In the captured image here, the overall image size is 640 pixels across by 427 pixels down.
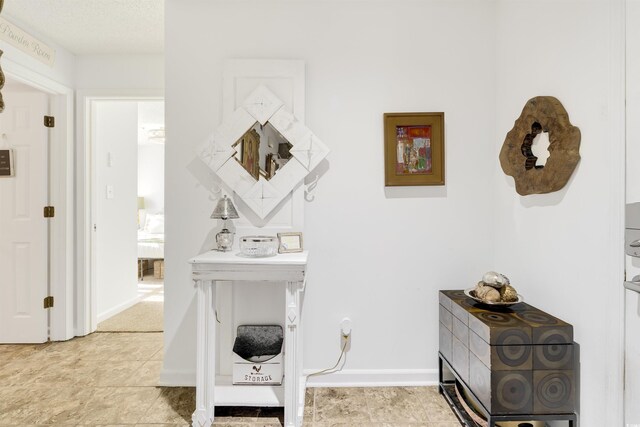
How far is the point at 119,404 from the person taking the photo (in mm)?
1889

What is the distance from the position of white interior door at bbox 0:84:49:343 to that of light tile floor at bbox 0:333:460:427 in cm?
48

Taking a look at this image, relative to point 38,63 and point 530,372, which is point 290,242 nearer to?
point 530,372

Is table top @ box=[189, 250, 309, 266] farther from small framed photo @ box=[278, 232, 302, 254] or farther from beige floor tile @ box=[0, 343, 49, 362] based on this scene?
beige floor tile @ box=[0, 343, 49, 362]

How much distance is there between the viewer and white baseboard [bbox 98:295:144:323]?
332 cm

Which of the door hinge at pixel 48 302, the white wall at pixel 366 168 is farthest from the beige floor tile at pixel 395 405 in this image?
the door hinge at pixel 48 302

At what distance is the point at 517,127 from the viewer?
181cm

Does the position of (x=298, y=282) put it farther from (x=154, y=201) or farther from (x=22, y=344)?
(x=154, y=201)

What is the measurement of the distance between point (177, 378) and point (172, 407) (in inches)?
9.6

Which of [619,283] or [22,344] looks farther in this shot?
[22,344]

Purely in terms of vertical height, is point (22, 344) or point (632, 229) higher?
point (632, 229)

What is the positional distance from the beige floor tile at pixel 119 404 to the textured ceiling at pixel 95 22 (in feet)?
8.36

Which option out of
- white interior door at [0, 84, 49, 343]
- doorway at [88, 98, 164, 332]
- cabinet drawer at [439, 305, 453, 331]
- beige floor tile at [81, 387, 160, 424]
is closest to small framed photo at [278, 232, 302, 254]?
cabinet drawer at [439, 305, 453, 331]

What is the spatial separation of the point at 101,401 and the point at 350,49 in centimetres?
264

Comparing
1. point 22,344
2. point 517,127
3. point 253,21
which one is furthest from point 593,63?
point 22,344
